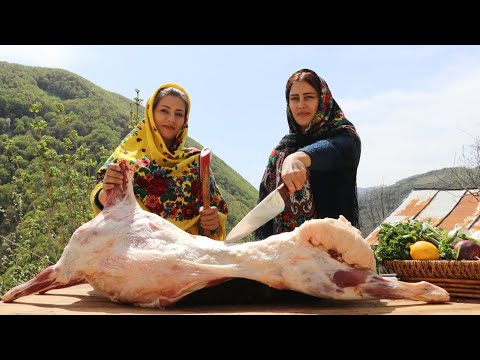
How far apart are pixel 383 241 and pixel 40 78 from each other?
3148cm

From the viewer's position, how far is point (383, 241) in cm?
313

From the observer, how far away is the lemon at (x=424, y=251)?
2.90 m

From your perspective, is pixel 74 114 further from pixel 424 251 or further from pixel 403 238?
pixel 424 251

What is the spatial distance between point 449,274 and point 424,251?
0.74ft

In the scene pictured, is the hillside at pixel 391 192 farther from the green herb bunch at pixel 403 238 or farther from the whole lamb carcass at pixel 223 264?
the whole lamb carcass at pixel 223 264

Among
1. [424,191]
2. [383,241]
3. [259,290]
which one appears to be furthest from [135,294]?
[424,191]

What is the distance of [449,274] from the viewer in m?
2.72

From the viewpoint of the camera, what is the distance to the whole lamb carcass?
96.2 inches

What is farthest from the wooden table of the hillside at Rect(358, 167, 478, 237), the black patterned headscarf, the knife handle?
the hillside at Rect(358, 167, 478, 237)

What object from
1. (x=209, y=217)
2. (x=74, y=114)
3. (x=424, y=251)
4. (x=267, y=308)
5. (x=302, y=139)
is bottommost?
(x=267, y=308)

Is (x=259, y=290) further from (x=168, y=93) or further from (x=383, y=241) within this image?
(x=168, y=93)

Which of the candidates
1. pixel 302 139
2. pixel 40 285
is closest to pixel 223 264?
pixel 40 285

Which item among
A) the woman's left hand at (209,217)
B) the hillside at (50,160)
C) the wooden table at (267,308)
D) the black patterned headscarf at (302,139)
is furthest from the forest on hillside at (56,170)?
the wooden table at (267,308)

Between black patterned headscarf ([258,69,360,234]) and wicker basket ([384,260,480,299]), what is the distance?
3.02 feet
